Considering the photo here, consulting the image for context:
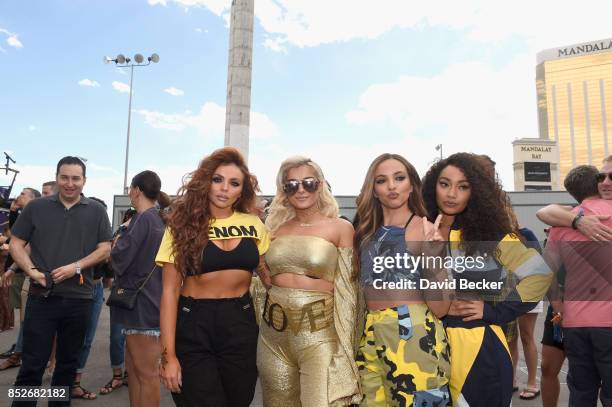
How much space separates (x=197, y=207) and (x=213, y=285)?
547 mm

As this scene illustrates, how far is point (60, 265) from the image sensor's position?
13.6 ft

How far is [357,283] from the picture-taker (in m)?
2.81

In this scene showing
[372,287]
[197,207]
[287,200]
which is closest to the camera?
[372,287]

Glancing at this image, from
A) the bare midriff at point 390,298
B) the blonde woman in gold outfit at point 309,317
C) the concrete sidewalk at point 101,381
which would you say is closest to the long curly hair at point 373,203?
the blonde woman in gold outfit at point 309,317

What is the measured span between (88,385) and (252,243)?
13.2 ft

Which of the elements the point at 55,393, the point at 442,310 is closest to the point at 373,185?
the point at 442,310

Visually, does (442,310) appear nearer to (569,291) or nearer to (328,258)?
(328,258)

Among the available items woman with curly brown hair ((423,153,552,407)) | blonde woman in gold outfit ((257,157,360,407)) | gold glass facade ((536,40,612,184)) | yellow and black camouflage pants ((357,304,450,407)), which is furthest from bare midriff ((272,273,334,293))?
gold glass facade ((536,40,612,184))

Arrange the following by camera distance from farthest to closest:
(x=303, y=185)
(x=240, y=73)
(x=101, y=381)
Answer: (x=240, y=73) < (x=101, y=381) < (x=303, y=185)

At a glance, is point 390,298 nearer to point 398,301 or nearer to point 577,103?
point 398,301

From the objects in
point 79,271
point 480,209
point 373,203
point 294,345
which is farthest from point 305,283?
point 79,271

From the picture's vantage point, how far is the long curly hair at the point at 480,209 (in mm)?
2660

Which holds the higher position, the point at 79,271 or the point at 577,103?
the point at 577,103

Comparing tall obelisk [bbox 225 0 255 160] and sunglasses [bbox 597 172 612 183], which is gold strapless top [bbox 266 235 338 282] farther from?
tall obelisk [bbox 225 0 255 160]
